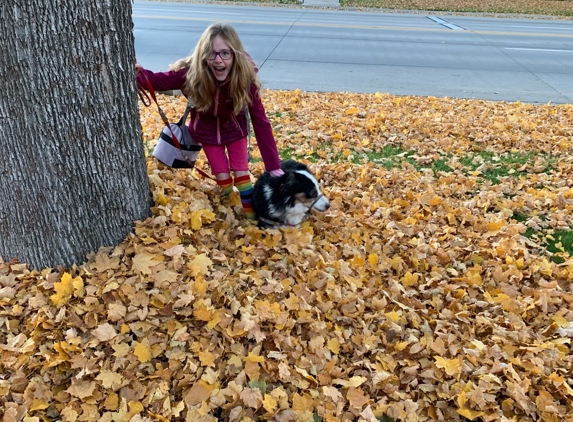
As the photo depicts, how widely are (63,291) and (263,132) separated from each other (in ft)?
6.29

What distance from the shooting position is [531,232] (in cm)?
435

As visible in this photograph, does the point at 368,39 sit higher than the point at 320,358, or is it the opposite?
the point at 368,39

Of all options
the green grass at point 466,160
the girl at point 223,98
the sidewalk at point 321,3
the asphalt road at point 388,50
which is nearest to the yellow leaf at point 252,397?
the girl at point 223,98

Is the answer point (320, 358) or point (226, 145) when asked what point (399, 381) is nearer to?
point (320, 358)

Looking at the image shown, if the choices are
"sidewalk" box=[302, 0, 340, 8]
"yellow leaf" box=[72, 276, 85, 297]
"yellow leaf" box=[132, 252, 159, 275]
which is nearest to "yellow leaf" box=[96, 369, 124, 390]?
"yellow leaf" box=[72, 276, 85, 297]

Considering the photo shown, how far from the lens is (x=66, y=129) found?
2.52 m

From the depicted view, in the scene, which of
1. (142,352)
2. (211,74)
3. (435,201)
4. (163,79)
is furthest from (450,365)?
(163,79)

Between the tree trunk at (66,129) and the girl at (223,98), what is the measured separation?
0.63 metres

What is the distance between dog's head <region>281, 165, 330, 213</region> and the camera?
11.8ft

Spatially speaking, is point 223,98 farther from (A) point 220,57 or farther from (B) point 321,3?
(B) point 321,3

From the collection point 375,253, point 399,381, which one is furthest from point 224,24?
point 399,381

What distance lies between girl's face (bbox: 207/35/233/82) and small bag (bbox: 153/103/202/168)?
592 mm

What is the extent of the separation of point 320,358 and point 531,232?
287 centimetres

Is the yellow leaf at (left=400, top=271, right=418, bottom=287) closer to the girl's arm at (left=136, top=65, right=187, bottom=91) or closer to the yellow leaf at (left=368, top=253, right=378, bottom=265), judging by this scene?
the yellow leaf at (left=368, top=253, right=378, bottom=265)
